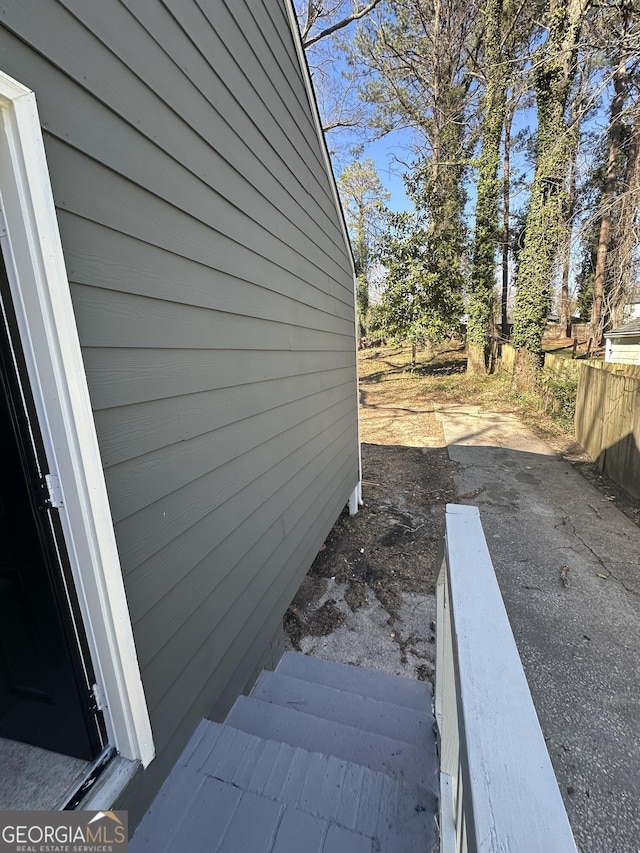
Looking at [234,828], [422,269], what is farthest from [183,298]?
[422,269]

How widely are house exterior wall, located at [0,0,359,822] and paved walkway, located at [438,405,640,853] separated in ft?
5.29

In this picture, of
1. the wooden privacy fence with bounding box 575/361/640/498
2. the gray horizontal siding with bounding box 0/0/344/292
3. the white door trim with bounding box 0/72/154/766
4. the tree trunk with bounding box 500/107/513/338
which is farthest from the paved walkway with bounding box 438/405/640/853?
the tree trunk with bounding box 500/107/513/338

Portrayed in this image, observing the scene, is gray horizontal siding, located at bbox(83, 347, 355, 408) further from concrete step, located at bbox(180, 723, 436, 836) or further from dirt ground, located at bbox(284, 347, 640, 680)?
dirt ground, located at bbox(284, 347, 640, 680)

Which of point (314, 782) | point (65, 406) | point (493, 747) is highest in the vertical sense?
point (65, 406)

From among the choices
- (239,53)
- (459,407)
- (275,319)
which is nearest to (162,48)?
(239,53)

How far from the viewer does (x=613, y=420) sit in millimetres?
5172

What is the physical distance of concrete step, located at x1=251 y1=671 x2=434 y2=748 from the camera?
66.3 inches

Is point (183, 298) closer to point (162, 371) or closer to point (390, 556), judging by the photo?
point (162, 371)

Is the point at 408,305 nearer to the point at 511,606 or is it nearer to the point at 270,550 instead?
the point at 511,606

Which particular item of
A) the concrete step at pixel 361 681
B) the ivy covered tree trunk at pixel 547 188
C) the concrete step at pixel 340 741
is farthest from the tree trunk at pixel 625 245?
the concrete step at pixel 340 741

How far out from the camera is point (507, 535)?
4078 mm

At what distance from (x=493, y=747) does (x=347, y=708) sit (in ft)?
5.04

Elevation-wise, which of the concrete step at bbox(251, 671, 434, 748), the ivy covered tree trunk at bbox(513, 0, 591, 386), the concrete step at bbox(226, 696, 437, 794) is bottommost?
the concrete step at bbox(251, 671, 434, 748)

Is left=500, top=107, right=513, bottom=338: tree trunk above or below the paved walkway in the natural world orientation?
above
